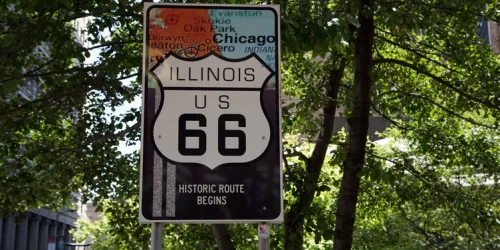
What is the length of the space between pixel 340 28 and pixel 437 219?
453 inches

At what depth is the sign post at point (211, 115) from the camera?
3.65m

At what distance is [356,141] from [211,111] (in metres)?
4.70

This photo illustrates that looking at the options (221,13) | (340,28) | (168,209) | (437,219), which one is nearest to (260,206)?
(168,209)

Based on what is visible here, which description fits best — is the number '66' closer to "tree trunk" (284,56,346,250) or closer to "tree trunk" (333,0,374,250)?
"tree trunk" (333,0,374,250)

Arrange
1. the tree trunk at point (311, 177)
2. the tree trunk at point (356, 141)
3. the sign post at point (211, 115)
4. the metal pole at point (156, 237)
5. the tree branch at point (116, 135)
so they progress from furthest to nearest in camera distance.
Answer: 1. the tree branch at point (116, 135)
2. the tree trunk at point (311, 177)
3. the tree trunk at point (356, 141)
4. the sign post at point (211, 115)
5. the metal pole at point (156, 237)

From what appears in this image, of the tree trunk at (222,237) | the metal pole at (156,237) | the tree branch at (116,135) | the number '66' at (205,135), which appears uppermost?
the tree branch at (116,135)

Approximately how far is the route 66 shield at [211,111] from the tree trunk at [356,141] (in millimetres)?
4387

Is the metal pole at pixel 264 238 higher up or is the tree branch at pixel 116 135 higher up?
the tree branch at pixel 116 135

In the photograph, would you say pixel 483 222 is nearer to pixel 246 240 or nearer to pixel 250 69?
pixel 246 240

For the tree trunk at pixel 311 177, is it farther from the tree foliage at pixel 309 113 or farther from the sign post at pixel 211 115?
the sign post at pixel 211 115

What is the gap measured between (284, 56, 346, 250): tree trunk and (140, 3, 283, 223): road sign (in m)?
4.57

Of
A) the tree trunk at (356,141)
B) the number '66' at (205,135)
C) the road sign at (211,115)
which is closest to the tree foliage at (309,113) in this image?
the tree trunk at (356,141)

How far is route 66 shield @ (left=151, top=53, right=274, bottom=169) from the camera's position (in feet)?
12.2

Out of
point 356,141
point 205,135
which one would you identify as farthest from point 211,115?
point 356,141
